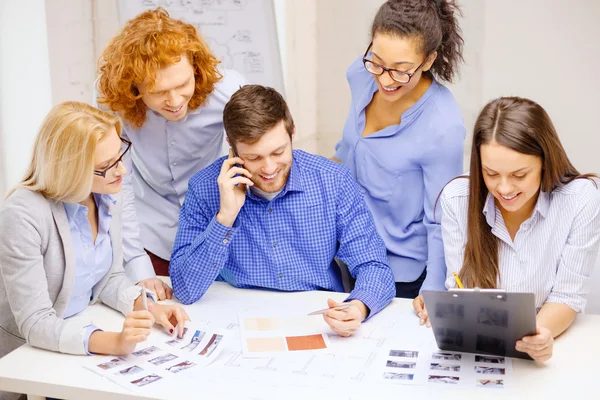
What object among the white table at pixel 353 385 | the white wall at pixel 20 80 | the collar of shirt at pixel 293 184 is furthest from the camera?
the white wall at pixel 20 80

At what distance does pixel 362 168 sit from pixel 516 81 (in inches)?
78.7

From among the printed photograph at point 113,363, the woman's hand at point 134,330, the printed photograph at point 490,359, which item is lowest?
the printed photograph at point 113,363

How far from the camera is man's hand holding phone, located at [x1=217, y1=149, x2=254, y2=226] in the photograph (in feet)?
7.41

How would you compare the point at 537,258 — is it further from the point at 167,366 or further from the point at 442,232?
the point at 167,366

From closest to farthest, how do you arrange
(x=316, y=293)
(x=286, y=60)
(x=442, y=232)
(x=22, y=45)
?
1. (x=442, y=232)
2. (x=316, y=293)
3. (x=22, y=45)
4. (x=286, y=60)

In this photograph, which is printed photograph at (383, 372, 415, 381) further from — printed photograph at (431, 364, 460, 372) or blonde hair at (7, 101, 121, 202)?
blonde hair at (7, 101, 121, 202)

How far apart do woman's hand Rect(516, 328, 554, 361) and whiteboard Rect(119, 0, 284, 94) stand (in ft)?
7.72

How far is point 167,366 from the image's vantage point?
74.8 inches

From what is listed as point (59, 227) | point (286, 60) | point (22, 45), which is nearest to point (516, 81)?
point (286, 60)

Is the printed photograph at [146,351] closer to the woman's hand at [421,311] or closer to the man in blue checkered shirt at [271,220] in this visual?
the man in blue checkered shirt at [271,220]

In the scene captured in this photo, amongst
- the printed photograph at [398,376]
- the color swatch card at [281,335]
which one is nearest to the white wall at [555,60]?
the color swatch card at [281,335]

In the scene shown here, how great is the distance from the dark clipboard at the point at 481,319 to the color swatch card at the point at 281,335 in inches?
12.9

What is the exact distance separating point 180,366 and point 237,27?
2326 millimetres

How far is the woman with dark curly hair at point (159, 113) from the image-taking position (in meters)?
2.34
